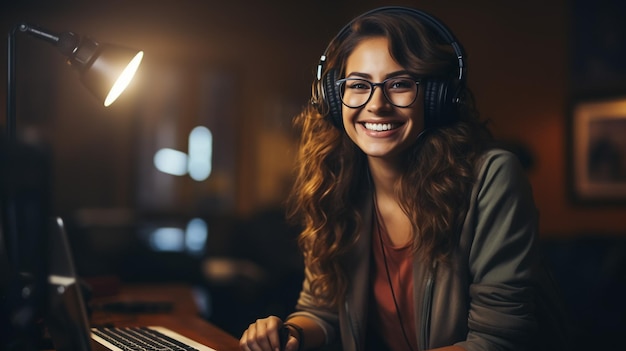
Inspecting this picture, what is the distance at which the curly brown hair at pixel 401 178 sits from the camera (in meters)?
1.44

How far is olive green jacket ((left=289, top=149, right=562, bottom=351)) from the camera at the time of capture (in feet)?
4.36

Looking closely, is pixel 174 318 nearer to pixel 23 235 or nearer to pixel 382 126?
pixel 382 126

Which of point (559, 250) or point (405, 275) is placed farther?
point (559, 250)

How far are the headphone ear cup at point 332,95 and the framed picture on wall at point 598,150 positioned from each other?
151 inches

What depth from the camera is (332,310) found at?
163 centimetres

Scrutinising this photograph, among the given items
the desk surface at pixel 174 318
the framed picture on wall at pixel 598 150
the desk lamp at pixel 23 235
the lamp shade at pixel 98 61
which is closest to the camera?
the desk lamp at pixel 23 235

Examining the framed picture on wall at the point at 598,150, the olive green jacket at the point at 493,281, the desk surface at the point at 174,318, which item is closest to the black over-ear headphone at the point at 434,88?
the olive green jacket at the point at 493,281

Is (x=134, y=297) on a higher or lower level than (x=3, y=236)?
lower

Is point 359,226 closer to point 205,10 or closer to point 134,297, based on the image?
point 134,297

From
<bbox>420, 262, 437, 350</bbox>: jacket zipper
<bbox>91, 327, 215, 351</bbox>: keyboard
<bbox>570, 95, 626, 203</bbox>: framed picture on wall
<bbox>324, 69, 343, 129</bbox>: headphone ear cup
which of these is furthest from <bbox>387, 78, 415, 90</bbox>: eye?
<bbox>570, 95, 626, 203</bbox>: framed picture on wall

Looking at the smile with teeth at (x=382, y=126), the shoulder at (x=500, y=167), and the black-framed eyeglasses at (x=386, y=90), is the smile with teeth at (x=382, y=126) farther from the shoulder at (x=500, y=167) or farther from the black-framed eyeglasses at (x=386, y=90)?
the shoulder at (x=500, y=167)

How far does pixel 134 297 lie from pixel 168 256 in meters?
2.41

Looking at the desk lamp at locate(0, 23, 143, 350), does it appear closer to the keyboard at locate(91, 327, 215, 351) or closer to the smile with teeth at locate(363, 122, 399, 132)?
the keyboard at locate(91, 327, 215, 351)

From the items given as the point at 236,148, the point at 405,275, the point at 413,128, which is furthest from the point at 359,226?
the point at 236,148
